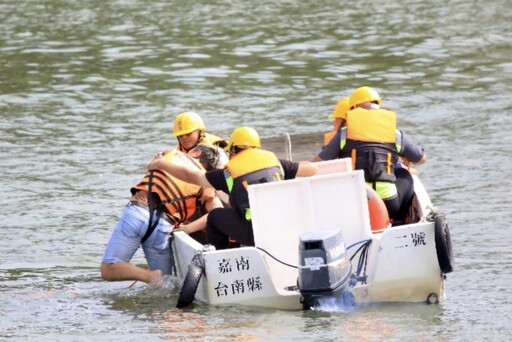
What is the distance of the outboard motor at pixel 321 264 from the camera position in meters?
9.50

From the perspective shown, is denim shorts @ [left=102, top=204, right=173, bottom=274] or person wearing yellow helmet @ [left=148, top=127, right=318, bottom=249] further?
denim shorts @ [left=102, top=204, right=173, bottom=274]

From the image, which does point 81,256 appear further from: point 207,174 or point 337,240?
point 337,240

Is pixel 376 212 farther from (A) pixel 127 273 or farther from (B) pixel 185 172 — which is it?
(A) pixel 127 273

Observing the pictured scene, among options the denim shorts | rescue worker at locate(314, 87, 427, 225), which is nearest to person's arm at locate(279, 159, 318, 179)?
rescue worker at locate(314, 87, 427, 225)

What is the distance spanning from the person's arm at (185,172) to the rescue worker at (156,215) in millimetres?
133

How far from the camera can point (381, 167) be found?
36.6ft

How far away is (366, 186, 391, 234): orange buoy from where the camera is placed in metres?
10.6

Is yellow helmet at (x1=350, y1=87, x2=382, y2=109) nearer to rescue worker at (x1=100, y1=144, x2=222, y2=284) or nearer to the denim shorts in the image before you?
rescue worker at (x1=100, y1=144, x2=222, y2=284)

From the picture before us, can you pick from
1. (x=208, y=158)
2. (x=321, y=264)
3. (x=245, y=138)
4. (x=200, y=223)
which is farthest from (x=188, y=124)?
(x=321, y=264)

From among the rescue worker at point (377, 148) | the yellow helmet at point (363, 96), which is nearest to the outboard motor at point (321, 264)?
the rescue worker at point (377, 148)

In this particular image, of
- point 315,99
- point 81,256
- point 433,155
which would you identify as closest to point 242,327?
point 81,256

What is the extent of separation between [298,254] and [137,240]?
5.57 ft

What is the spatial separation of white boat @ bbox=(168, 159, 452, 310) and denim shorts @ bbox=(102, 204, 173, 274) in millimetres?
753

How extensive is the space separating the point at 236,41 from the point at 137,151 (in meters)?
6.94
